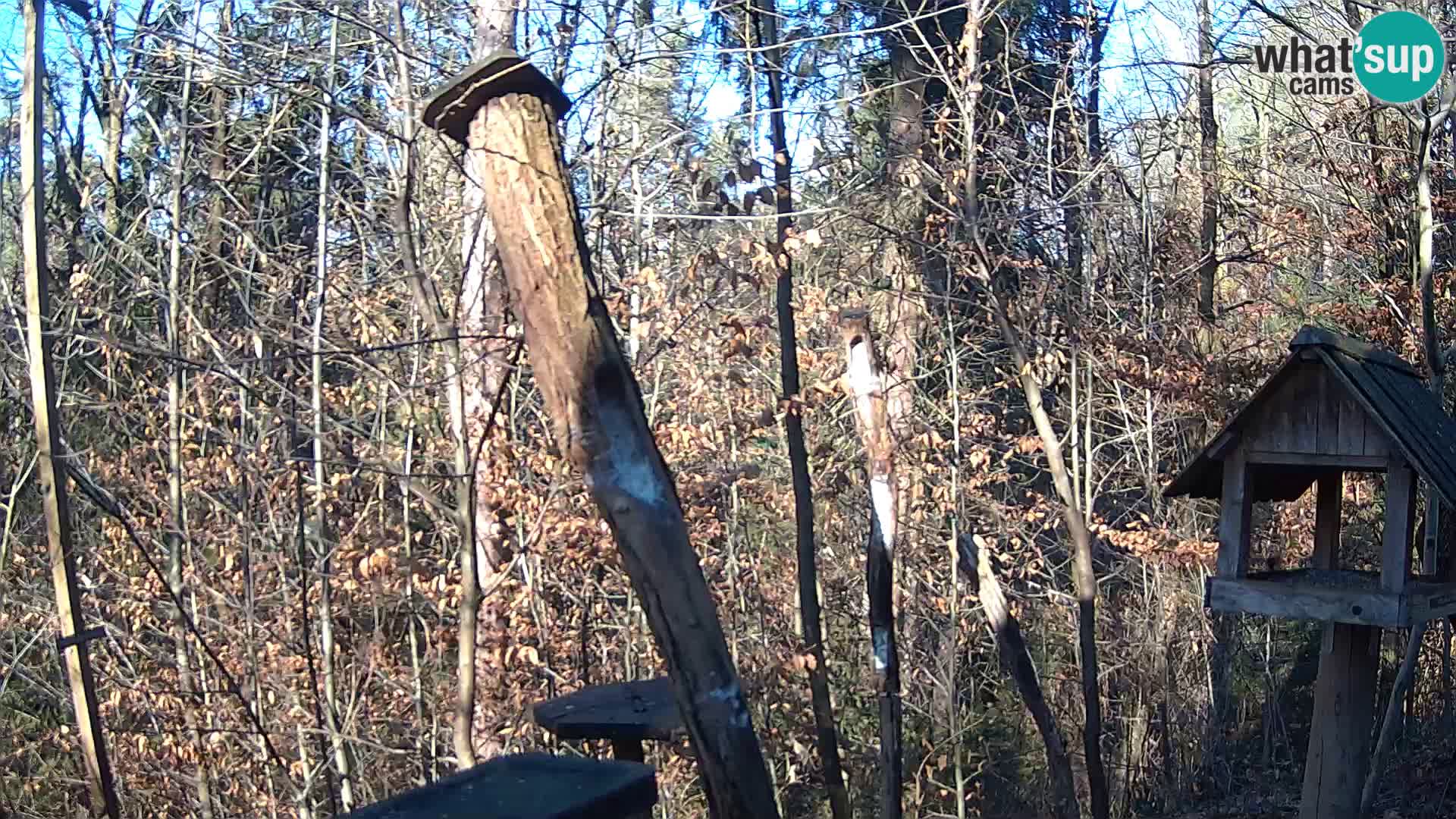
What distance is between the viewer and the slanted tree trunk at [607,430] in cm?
321

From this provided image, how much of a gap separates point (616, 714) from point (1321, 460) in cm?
255

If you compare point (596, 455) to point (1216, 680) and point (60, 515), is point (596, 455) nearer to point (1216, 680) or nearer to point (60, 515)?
point (60, 515)

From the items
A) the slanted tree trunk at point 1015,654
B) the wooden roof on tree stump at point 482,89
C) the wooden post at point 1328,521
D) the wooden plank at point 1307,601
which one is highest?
the wooden roof on tree stump at point 482,89

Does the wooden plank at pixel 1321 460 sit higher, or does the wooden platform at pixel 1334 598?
the wooden plank at pixel 1321 460

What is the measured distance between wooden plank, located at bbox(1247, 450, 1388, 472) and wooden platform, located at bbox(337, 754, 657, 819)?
8.89 feet

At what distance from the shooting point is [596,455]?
327 cm

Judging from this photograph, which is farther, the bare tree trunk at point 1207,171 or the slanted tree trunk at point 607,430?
the bare tree trunk at point 1207,171

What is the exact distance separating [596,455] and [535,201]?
2.35 feet

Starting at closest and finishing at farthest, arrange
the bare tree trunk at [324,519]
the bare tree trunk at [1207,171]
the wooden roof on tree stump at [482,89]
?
the wooden roof on tree stump at [482,89]
the bare tree trunk at [324,519]
the bare tree trunk at [1207,171]

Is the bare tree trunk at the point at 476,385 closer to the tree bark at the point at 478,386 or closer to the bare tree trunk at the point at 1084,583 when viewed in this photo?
the tree bark at the point at 478,386

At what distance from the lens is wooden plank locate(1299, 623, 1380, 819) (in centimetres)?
452

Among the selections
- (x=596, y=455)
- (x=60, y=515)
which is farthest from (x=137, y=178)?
(x=596, y=455)
